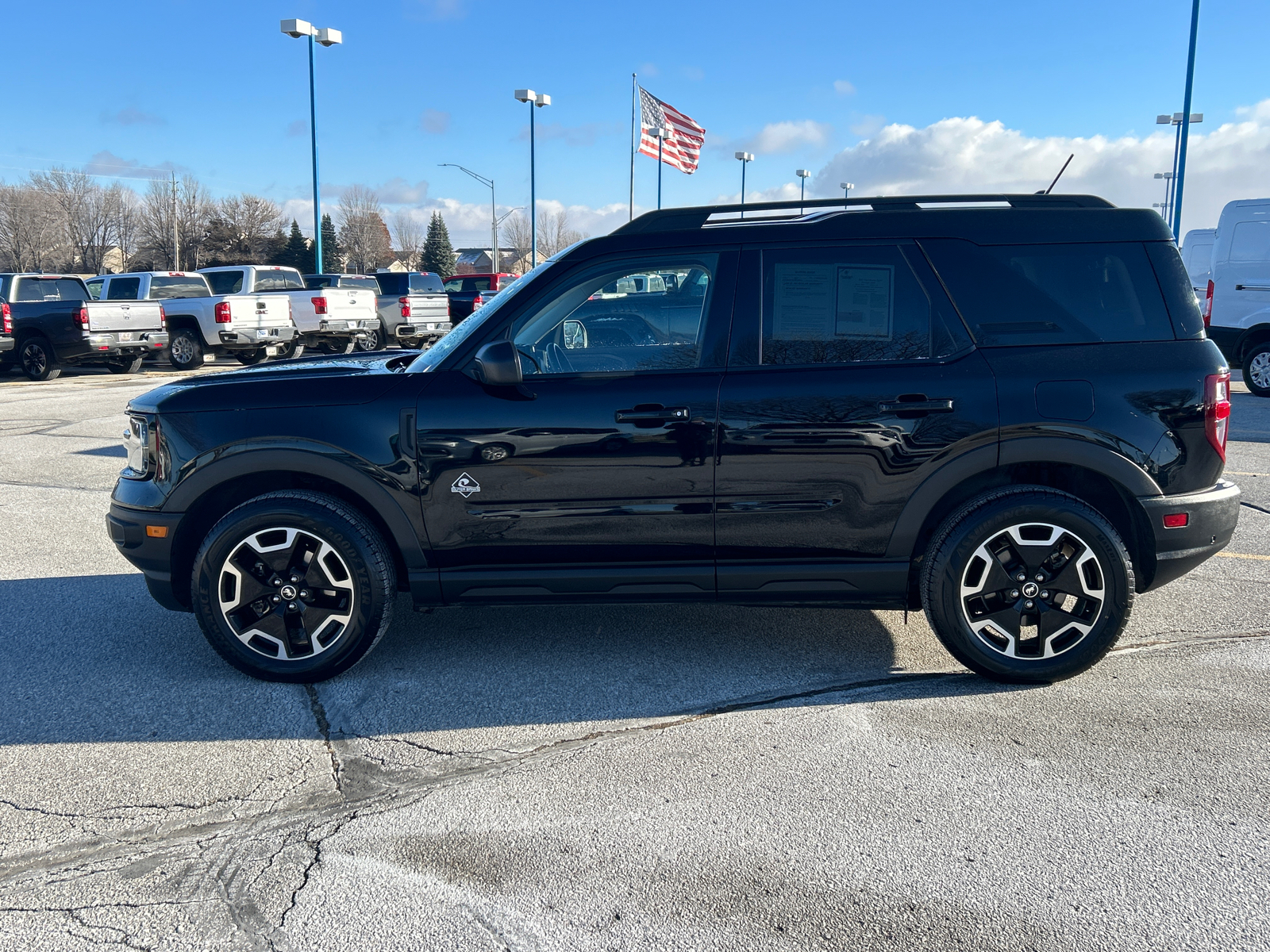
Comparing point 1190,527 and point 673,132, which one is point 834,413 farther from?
point 673,132

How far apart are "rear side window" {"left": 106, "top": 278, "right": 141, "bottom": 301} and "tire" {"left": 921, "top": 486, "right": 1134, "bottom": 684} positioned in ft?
66.4

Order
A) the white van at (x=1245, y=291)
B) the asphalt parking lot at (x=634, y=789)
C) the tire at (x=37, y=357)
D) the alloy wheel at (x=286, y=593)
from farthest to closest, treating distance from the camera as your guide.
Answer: the tire at (x=37, y=357) < the white van at (x=1245, y=291) < the alloy wheel at (x=286, y=593) < the asphalt parking lot at (x=634, y=789)

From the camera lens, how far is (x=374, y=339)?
80.0 feet

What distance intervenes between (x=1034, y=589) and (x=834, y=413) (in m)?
1.06

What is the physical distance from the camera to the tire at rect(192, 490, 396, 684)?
418cm

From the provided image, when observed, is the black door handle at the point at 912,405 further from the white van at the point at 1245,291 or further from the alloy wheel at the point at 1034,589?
the white van at the point at 1245,291

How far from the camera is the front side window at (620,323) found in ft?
13.7

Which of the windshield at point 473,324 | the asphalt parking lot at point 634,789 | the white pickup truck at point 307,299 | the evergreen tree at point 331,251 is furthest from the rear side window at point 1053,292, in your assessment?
the evergreen tree at point 331,251

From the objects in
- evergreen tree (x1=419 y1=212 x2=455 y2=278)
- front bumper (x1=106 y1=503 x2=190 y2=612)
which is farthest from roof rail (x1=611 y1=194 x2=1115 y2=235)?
evergreen tree (x1=419 y1=212 x2=455 y2=278)

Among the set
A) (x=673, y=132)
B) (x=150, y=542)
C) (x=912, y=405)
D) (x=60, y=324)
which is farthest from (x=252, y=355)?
(x=912, y=405)

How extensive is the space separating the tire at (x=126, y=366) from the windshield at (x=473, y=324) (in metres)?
17.9

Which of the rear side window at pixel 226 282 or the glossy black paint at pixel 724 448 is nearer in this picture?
the glossy black paint at pixel 724 448

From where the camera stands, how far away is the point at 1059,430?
4.05 meters

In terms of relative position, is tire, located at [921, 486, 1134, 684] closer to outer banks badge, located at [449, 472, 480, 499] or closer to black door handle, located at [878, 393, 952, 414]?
black door handle, located at [878, 393, 952, 414]
